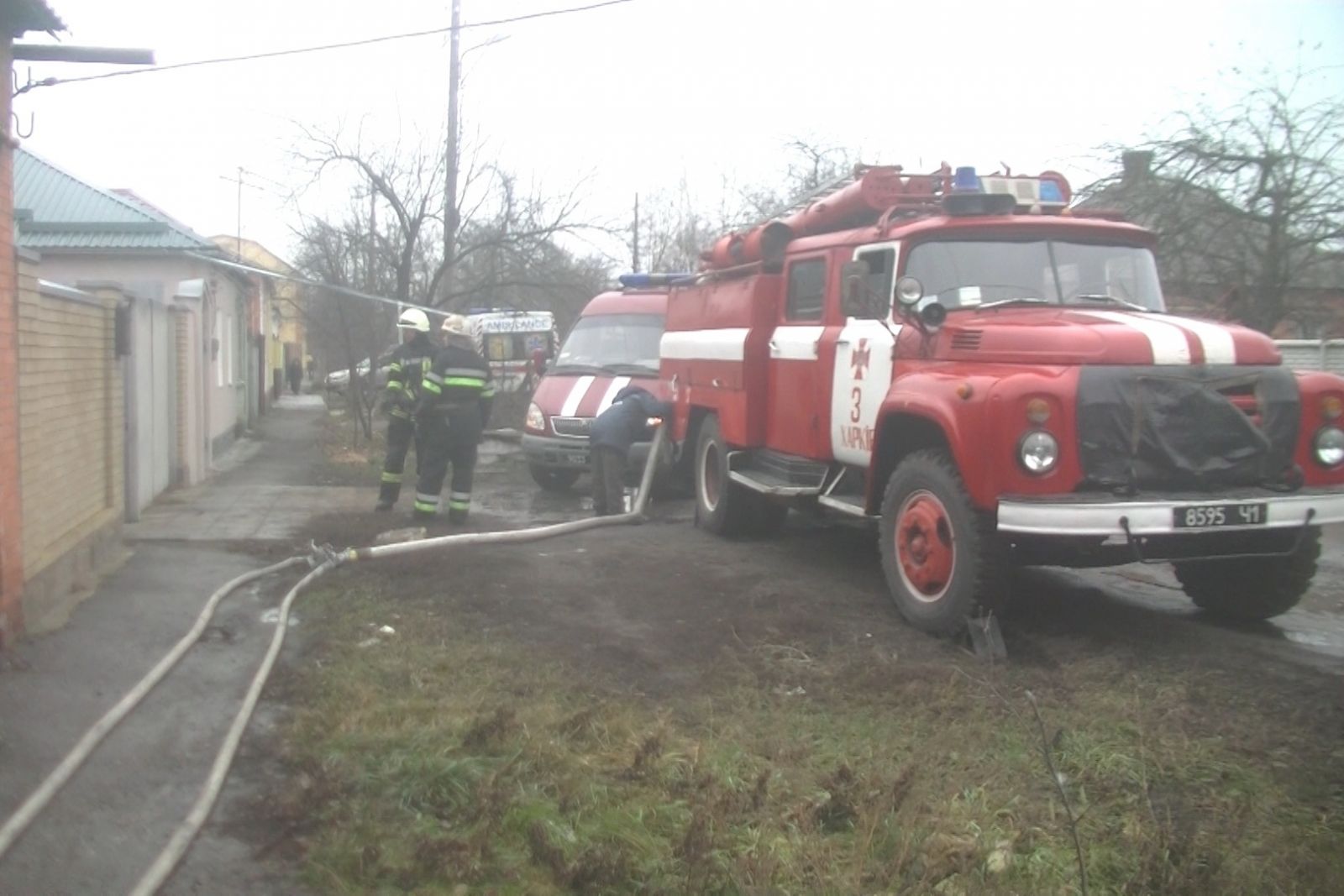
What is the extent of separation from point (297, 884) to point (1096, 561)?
13.7ft

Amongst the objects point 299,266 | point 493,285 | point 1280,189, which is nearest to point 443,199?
point 493,285

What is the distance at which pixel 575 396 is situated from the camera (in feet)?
48.3

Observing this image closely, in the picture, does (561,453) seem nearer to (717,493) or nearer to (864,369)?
(717,493)

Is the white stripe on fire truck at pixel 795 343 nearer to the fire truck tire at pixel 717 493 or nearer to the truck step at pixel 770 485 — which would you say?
the truck step at pixel 770 485

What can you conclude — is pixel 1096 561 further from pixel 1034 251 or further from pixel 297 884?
pixel 297 884

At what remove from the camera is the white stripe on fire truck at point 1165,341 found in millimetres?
6414

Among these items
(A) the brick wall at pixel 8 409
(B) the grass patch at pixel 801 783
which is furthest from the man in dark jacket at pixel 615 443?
(A) the brick wall at pixel 8 409

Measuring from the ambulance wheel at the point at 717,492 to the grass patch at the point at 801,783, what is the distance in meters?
3.68

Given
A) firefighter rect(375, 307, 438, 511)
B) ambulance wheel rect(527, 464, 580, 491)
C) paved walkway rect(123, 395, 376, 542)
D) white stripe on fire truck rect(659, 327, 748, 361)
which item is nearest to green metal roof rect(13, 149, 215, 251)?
paved walkway rect(123, 395, 376, 542)

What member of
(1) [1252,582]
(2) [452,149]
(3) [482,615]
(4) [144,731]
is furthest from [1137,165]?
(4) [144,731]

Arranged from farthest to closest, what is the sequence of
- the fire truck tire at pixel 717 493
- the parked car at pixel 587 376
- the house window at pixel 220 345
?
the house window at pixel 220 345 < the parked car at pixel 587 376 < the fire truck tire at pixel 717 493

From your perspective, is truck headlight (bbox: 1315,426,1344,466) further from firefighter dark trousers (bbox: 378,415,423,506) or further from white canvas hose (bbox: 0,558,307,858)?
firefighter dark trousers (bbox: 378,415,423,506)

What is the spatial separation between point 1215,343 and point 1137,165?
946 centimetres

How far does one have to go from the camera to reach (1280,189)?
14781 mm
